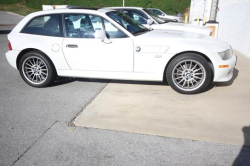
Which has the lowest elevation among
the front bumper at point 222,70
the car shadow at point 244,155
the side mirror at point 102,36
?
the car shadow at point 244,155

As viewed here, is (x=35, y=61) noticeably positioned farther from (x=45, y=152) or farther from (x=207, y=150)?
(x=207, y=150)

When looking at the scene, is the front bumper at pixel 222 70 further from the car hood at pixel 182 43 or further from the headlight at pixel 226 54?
the car hood at pixel 182 43

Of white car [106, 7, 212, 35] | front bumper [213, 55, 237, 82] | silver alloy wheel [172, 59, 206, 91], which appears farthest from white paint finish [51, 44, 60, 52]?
white car [106, 7, 212, 35]

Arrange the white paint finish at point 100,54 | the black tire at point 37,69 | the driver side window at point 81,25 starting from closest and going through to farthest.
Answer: the white paint finish at point 100,54
the driver side window at point 81,25
the black tire at point 37,69

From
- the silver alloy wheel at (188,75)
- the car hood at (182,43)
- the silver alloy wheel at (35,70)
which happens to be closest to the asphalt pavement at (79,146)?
the silver alloy wheel at (35,70)

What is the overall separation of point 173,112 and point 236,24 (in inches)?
263

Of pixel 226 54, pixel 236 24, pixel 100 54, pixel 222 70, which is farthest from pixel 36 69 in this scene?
pixel 236 24

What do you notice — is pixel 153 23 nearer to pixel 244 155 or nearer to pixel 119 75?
pixel 119 75

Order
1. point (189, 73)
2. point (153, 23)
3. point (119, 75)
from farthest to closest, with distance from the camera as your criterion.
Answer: point (153, 23) → point (119, 75) → point (189, 73)

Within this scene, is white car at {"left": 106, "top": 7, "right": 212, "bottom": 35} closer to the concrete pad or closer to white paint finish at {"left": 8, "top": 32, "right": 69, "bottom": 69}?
the concrete pad

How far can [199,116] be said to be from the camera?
360 centimetres

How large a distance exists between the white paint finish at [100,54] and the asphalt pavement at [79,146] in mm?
974

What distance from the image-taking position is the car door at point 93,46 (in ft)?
14.4

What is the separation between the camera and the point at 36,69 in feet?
16.2
